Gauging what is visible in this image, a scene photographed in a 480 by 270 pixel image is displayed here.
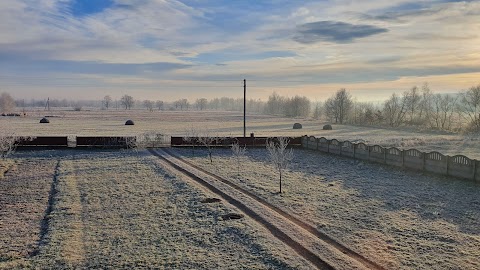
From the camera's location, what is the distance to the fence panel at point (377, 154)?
1068 inches

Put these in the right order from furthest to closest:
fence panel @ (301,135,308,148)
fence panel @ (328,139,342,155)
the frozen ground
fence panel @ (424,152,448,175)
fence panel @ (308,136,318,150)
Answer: the frozen ground → fence panel @ (301,135,308,148) → fence panel @ (308,136,318,150) → fence panel @ (328,139,342,155) → fence panel @ (424,152,448,175)

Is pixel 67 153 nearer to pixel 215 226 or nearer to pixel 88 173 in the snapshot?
pixel 88 173

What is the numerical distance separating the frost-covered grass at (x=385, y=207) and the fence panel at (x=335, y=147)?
4408 millimetres

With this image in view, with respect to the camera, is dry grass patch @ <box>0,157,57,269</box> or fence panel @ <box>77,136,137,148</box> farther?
fence panel @ <box>77,136,137,148</box>

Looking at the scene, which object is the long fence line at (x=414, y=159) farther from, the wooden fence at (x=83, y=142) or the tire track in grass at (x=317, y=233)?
the wooden fence at (x=83, y=142)

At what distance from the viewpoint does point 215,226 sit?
13680mm

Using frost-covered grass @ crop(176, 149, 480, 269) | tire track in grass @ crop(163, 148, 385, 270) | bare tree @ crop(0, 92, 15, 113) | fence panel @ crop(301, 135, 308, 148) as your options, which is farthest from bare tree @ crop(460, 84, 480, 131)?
bare tree @ crop(0, 92, 15, 113)

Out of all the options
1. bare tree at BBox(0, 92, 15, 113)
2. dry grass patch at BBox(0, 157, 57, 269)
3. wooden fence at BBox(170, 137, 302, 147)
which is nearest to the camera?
dry grass patch at BBox(0, 157, 57, 269)

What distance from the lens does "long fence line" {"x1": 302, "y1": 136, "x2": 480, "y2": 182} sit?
20.9m

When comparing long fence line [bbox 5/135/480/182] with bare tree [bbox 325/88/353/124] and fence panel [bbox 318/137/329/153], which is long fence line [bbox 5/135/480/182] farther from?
bare tree [bbox 325/88/353/124]

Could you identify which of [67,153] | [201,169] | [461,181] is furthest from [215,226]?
[67,153]

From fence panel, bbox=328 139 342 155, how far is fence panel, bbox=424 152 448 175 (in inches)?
359

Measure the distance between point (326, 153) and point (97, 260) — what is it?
2585 cm

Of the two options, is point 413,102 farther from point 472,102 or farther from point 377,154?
point 377,154
